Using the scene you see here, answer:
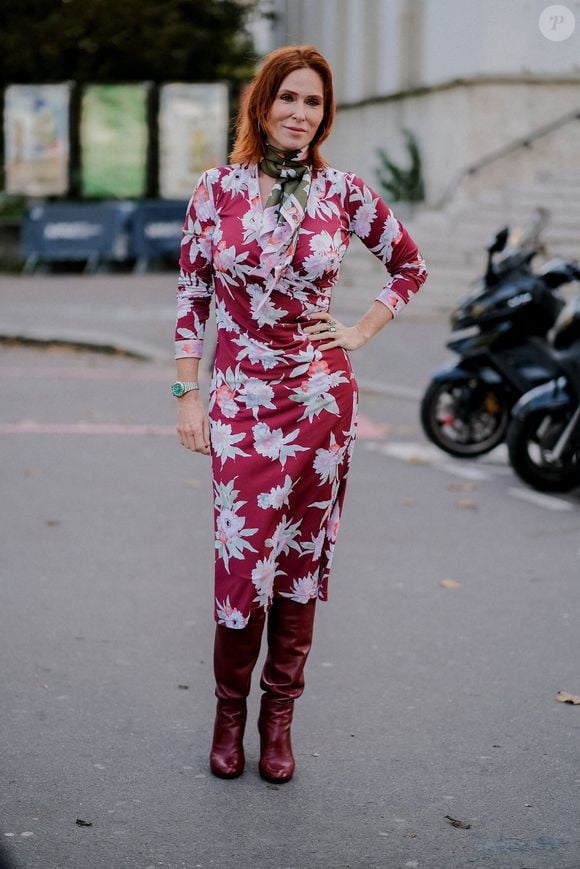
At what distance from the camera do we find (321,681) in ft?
16.7

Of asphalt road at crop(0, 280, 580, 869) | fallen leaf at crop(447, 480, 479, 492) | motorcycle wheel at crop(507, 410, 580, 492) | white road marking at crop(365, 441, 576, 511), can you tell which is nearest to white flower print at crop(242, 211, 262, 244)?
asphalt road at crop(0, 280, 580, 869)

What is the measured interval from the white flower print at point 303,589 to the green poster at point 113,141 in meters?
24.0

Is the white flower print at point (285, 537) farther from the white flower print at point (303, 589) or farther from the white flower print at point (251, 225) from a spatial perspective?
the white flower print at point (251, 225)

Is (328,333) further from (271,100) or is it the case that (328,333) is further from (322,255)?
(271,100)

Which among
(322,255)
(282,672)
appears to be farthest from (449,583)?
(322,255)

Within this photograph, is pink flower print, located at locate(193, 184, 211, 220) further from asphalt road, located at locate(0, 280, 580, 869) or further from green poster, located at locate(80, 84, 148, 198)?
green poster, located at locate(80, 84, 148, 198)

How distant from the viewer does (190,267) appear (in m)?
4.07

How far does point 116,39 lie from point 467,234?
12812 millimetres

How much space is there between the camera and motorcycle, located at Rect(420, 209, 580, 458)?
9.08 m

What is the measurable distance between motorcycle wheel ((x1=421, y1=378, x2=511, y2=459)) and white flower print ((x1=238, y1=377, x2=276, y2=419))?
5404mm

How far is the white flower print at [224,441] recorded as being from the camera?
3998mm

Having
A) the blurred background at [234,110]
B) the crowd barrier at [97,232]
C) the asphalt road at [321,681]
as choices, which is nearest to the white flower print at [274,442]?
the asphalt road at [321,681]

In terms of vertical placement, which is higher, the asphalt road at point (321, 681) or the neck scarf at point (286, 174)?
the neck scarf at point (286, 174)

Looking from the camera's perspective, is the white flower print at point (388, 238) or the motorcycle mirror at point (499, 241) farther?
the motorcycle mirror at point (499, 241)
